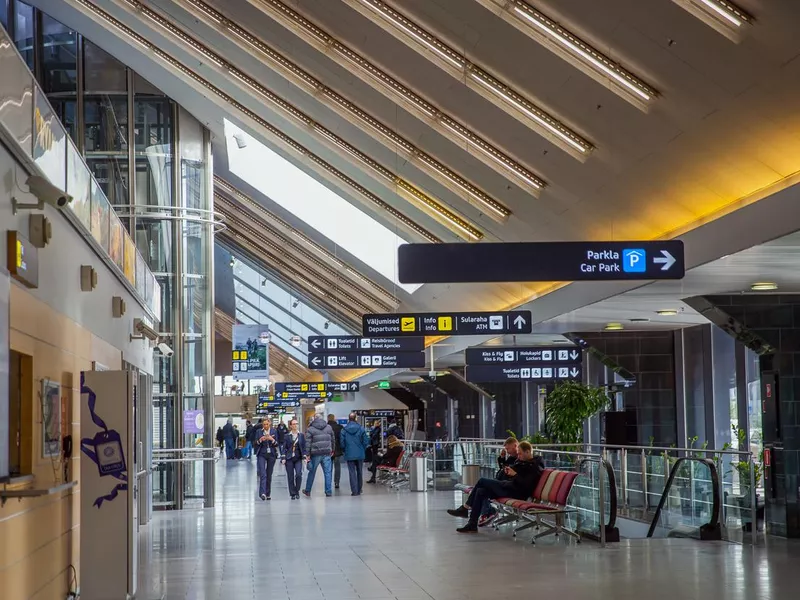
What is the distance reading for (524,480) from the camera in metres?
14.1

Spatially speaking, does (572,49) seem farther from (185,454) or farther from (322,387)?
(322,387)

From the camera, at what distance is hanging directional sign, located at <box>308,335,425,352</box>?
829 inches

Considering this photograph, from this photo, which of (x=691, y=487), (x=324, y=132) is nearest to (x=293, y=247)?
(x=324, y=132)

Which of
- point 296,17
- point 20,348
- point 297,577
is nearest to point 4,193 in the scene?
point 20,348

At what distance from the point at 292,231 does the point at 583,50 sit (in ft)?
61.0

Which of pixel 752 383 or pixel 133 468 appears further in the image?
pixel 752 383

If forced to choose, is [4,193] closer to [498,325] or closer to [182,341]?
[498,325]

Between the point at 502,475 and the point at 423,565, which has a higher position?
the point at 502,475

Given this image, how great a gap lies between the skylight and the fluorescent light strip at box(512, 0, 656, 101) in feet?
45.6

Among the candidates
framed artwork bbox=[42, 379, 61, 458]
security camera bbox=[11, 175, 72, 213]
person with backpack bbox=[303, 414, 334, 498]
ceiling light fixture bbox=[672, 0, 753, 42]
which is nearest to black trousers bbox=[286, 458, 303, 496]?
person with backpack bbox=[303, 414, 334, 498]

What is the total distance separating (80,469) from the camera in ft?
29.7

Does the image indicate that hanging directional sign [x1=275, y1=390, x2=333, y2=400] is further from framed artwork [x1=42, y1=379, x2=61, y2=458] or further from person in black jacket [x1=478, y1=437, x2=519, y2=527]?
framed artwork [x1=42, y1=379, x2=61, y2=458]

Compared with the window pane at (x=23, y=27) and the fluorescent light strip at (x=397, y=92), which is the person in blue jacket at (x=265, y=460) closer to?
the fluorescent light strip at (x=397, y=92)

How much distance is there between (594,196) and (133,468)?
672 cm
